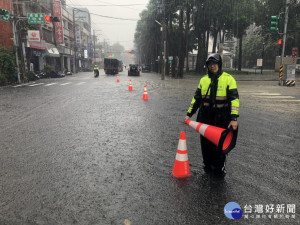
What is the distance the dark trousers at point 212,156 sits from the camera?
12.4 feet

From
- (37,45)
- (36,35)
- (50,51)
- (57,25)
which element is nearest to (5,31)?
(36,35)

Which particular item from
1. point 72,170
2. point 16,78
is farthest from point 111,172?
point 16,78

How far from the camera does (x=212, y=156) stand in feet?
12.8

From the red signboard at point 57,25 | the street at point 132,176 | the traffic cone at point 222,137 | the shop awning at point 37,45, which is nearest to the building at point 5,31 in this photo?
the shop awning at point 37,45

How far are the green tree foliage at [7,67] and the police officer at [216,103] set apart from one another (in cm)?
2140

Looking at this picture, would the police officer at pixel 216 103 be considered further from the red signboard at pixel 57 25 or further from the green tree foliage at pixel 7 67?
the red signboard at pixel 57 25

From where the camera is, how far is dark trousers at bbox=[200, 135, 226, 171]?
3771 mm

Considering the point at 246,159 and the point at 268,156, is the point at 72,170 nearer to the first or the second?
the point at 246,159

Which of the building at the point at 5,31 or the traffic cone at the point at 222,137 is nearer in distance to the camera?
the traffic cone at the point at 222,137

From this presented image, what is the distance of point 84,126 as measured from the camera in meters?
6.93

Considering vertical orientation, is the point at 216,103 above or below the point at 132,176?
above

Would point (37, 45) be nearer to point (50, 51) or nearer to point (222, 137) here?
point (50, 51)

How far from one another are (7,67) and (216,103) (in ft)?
74.3

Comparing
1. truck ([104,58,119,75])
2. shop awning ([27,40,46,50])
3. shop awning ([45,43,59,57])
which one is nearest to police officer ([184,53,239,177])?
shop awning ([27,40,46,50])
